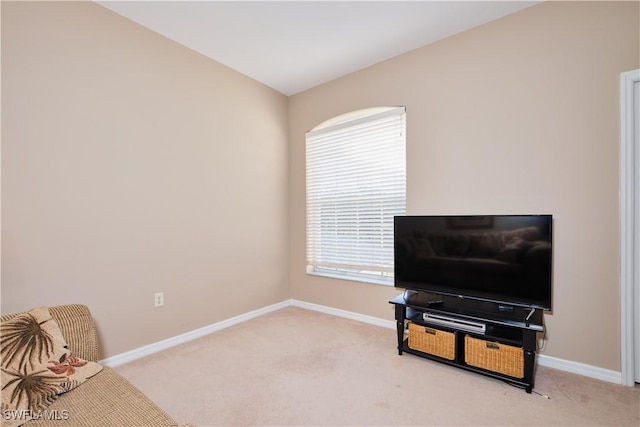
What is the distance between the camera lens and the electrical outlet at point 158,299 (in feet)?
8.35

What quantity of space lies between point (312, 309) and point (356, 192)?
4.96ft

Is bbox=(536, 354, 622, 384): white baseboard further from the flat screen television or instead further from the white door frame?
the flat screen television

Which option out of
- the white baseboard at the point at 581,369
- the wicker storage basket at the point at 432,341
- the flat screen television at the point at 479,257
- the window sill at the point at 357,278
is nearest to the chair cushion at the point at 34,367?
the wicker storage basket at the point at 432,341

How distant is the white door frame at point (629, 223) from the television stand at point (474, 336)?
1.66 feet

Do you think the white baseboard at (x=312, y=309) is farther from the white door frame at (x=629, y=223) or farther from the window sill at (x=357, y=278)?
the window sill at (x=357, y=278)

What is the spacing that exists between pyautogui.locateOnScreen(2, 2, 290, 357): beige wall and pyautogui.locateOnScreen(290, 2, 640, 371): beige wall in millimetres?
1758

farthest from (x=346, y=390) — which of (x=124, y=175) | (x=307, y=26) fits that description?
(x=307, y=26)

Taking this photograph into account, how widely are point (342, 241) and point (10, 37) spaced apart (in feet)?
9.89

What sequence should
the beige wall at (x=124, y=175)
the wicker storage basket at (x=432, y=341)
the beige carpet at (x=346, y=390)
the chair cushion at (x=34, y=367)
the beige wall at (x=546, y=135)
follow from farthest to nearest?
1. the wicker storage basket at (x=432, y=341)
2. the beige wall at (x=546, y=135)
3. the beige wall at (x=124, y=175)
4. the beige carpet at (x=346, y=390)
5. the chair cushion at (x=34, y=367)

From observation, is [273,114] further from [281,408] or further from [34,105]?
[281,408]

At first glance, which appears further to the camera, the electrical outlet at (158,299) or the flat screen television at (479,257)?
the electrical outlet at (158,299)

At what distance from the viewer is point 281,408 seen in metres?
1.77

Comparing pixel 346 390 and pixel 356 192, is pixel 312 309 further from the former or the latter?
pixel 346 390

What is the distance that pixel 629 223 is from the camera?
6.35 feet
